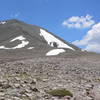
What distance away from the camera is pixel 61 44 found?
19788 centimetres

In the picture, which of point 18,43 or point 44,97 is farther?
point 18,43

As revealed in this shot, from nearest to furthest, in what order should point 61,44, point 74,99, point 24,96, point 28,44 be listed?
point 24,96
point 74,99
point 28,44
point 61,44

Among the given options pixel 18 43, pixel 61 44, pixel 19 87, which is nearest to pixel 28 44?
pixel 18 43

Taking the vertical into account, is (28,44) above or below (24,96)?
above

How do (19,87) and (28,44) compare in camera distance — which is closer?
(19,87)

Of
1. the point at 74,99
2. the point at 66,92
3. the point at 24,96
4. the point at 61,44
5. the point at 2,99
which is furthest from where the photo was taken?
the point at 61,44

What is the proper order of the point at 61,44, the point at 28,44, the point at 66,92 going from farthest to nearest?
1. the point at 61,44
2. the point at 28,44
3. the point at 66,92

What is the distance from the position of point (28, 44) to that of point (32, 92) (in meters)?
126

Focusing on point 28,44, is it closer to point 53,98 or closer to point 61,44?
point 61,44

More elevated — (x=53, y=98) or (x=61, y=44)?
(x=61, y=44)

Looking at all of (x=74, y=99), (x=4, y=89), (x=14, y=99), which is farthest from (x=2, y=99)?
(x=74, y=99)

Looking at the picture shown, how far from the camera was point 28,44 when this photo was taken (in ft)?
465

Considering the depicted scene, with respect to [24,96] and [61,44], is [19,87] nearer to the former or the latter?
[24,96]

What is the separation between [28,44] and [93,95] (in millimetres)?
125692
